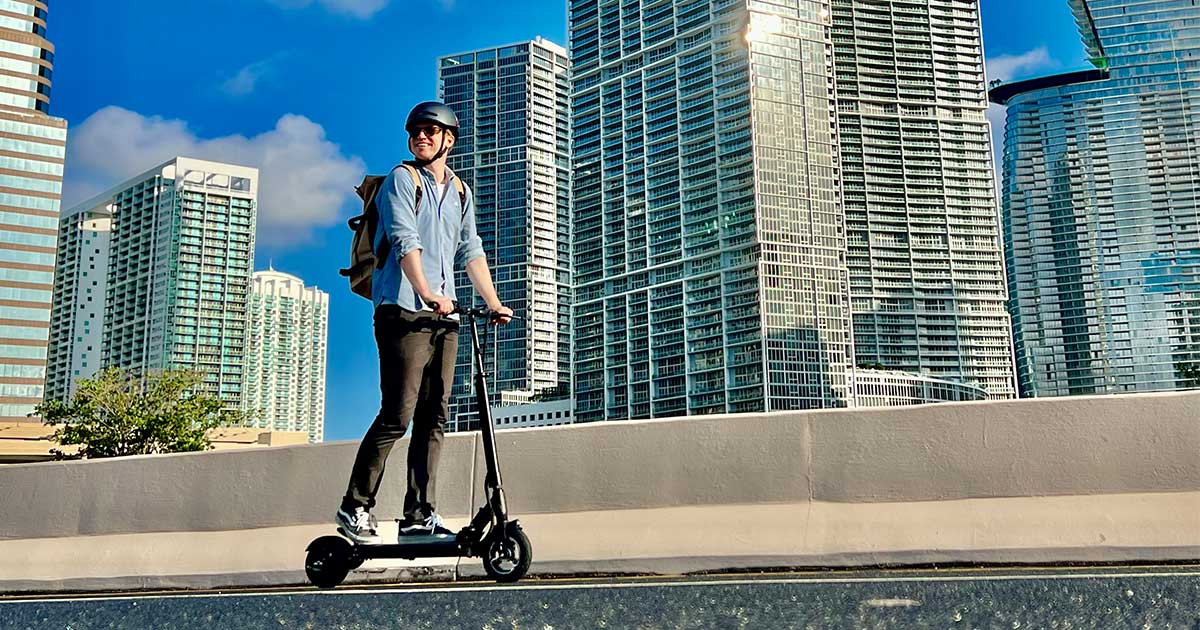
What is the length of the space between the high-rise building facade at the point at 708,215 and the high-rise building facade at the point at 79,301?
82.7 meters

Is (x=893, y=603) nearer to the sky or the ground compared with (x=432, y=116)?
nearer to the ground

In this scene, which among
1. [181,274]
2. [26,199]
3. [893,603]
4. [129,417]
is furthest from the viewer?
[181,274]

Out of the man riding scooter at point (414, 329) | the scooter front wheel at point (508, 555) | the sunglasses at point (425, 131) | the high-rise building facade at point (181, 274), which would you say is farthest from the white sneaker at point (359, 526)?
the high-rise building facade at point (181, 274)

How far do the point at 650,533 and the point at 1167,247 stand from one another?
711 ft

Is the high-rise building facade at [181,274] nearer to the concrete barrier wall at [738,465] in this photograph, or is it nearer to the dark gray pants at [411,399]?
the concrete barrier wall at [738,465]

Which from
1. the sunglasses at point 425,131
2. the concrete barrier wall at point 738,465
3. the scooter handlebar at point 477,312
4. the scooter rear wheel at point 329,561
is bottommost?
the scooter rear wheel at point 329,561

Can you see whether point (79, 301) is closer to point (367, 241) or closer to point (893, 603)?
point (367, 241)

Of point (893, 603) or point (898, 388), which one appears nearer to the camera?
point (893, 603)

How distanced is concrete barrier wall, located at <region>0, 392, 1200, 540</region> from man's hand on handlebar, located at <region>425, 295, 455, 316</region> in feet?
5.75

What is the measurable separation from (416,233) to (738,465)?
225cm

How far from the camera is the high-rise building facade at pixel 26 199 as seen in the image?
119m

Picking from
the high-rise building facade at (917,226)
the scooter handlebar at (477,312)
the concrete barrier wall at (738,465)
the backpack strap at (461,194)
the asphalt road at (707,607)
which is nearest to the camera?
the asphalt road at (707,607)

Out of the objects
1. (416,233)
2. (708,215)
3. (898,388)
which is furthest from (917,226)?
(416,233)

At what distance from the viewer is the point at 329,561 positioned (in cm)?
418
